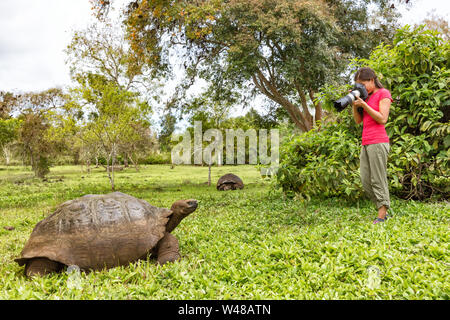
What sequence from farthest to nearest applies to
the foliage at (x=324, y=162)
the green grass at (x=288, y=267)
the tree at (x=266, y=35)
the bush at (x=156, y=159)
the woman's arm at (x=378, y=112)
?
the bush at (x=156, y=159) → the tree at (x=266, y=35) → the foliage at (x=324, y=162) → the woman's arm at (x=378, y=112) → the green grass at (x=288, y=267)

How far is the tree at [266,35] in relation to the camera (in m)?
10.2

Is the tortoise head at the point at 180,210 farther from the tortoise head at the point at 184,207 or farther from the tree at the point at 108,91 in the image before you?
the tree at the point at 108,91

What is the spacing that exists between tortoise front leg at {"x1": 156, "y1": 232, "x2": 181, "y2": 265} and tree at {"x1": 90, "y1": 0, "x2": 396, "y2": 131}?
7168mm

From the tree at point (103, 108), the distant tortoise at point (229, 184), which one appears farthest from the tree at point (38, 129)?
the distant tortoise at point (229, 184)

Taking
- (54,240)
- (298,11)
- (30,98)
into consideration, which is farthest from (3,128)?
(54,240)

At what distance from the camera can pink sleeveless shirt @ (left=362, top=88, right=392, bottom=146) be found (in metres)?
4.16

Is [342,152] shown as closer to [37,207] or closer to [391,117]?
[391,117]

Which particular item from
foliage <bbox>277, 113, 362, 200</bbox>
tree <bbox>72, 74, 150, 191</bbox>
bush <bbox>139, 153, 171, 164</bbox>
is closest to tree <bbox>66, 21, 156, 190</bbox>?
tree <bbox>72, 74, 150, 191</bbox>

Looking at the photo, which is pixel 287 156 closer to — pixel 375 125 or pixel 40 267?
pixel 375 125

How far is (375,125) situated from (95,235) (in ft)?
12.5

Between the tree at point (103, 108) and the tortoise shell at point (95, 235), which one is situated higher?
the tree at point (103, 108)

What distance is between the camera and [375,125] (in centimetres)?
420

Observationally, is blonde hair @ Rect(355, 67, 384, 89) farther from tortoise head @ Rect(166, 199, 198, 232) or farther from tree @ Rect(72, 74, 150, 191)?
tree @ Rect(72, 74, 150, 191)

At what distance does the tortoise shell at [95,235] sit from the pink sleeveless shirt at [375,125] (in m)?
3.01
